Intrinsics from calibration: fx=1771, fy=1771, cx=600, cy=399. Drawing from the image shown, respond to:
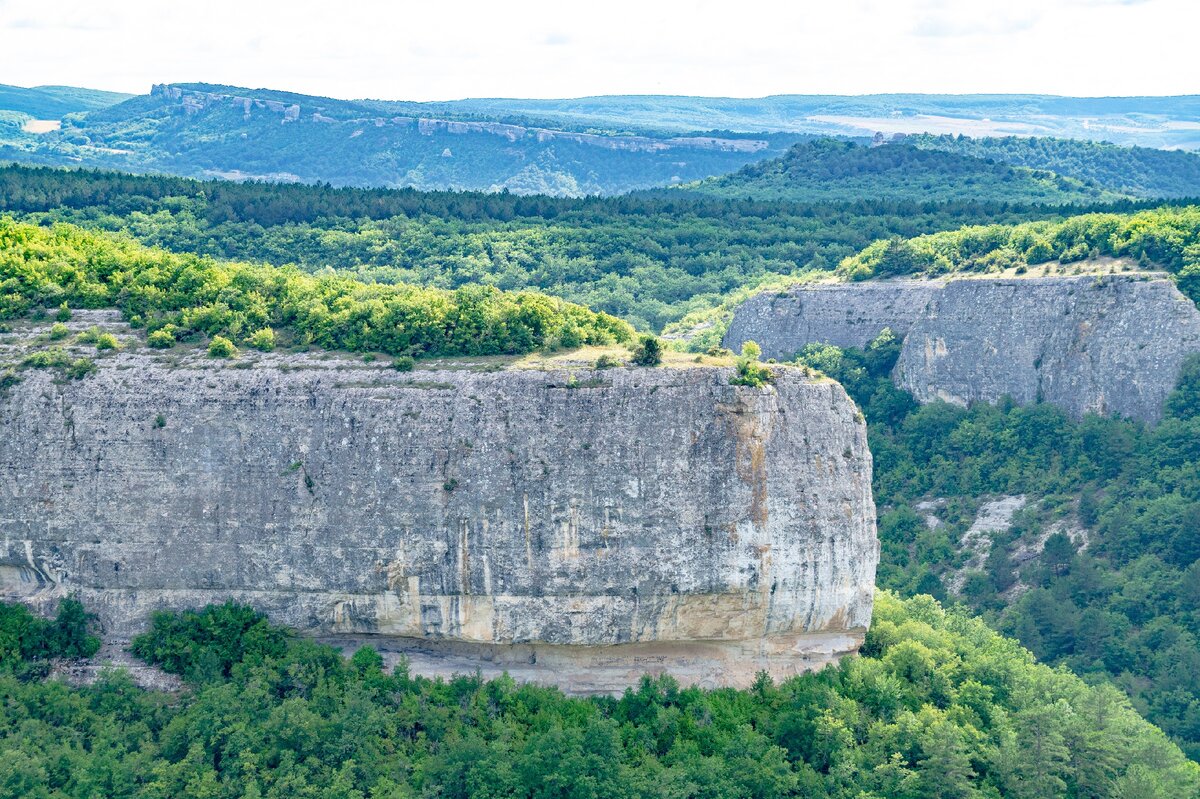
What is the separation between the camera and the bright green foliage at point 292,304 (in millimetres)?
46281

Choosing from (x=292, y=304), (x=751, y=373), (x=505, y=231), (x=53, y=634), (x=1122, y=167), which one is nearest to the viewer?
(x=751, y=373)

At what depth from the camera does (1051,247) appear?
7912cm

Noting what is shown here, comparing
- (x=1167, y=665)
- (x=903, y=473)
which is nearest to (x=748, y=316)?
(x=903, y=473)

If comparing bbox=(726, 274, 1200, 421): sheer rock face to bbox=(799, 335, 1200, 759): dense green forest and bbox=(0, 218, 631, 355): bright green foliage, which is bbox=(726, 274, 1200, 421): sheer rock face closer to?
bbox=(799, 335, 1200, 759): dense green forest

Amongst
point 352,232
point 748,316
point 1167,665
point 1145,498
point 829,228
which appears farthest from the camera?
point 829,228

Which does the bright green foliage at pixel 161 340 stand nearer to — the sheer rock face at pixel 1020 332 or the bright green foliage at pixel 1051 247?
the sheer rock face at pixel 1020 332

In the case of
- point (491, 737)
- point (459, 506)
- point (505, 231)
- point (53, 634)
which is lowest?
point (491, 737)

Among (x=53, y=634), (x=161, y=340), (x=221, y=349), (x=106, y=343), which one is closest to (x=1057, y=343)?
(x=221, y=349)

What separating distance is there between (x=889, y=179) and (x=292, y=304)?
112 m

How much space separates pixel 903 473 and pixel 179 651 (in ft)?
131

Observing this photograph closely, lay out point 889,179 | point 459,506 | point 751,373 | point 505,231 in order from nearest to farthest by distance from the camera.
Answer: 1. point 459,506
2. point 751,373
3. point 505,231
4. point 889,179

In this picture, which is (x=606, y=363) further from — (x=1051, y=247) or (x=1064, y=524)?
(x=1051, y=247)

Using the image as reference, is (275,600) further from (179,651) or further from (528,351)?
(528,351)

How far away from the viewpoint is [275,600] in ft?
146
